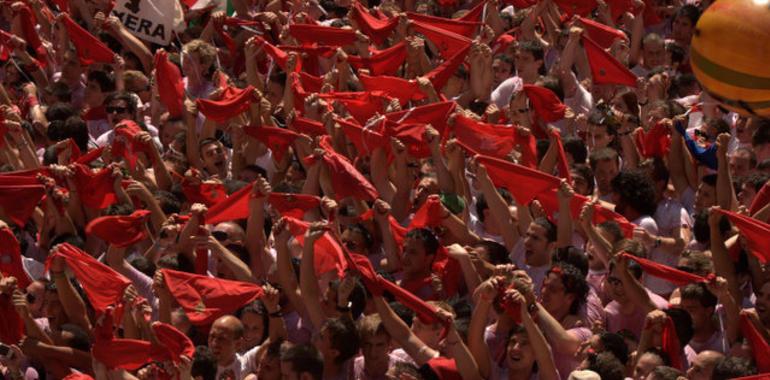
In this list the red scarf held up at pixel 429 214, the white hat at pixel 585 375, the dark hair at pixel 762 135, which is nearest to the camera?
the white hat at pixel 585 375

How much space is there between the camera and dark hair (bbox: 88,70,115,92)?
513 inches

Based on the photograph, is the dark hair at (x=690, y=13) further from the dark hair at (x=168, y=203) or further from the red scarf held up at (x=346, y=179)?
the dark hair at (x=168, y=203)

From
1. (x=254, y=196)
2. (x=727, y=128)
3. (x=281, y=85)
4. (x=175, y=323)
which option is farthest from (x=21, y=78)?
(x=727, y=128)

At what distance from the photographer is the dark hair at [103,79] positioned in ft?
42.7

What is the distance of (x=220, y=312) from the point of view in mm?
9375

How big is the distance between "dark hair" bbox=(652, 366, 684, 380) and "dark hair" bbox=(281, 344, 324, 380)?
168 cm

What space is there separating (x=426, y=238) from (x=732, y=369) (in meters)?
2.24

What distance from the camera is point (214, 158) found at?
11.7m

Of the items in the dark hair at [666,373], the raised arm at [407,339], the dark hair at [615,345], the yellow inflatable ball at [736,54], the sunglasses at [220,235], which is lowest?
the sunglasses at [220,235]

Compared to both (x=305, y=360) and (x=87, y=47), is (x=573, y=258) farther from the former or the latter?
(x=87, y=47)

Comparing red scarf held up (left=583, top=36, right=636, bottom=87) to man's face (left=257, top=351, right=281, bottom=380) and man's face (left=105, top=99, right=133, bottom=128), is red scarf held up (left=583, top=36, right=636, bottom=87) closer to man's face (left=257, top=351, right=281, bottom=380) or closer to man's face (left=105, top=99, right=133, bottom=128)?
man's face (left=105, top=99, right=133, bottom=128)

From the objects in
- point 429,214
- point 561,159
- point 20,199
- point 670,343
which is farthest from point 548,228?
point 20,199

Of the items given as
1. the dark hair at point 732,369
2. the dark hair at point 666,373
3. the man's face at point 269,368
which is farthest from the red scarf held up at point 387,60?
the dark hair at point 666,373

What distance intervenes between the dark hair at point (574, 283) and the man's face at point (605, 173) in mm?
1505
